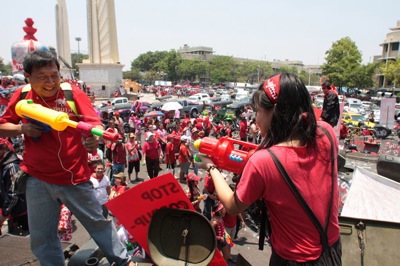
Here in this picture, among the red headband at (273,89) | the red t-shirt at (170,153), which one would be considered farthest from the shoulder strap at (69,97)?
the red t-shirt at (170,153)

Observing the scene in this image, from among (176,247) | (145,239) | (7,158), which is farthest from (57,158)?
(7,158)

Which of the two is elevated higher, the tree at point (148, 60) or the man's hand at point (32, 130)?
the tree at point (148, 60)

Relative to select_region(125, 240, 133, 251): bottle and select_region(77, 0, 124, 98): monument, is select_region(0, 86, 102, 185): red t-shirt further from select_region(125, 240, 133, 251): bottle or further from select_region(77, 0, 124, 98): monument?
select_region(77, 0, 124, 98): monument

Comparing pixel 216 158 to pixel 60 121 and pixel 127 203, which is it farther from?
pixel 60 121

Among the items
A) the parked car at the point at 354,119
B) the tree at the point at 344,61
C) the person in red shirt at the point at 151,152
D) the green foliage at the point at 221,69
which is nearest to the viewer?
the person in red shirt at the point at 151,152

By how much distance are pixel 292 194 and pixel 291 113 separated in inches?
16.1

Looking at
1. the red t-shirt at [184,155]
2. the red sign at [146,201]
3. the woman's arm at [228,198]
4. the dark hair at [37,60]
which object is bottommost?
the red t-shirt at [184,155]

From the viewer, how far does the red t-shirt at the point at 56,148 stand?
213cm

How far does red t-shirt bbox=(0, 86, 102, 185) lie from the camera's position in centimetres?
213

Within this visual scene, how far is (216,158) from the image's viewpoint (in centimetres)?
194

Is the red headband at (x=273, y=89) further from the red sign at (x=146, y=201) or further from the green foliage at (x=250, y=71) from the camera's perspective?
the green foliage at (x=250, y=71)

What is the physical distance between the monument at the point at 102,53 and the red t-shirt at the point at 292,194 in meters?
41.8

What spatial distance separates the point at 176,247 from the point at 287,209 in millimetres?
756

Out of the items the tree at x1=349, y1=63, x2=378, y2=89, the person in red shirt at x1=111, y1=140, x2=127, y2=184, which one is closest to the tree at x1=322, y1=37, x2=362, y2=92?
the tree at x1=349, y1=63, x2=378, y2=89
